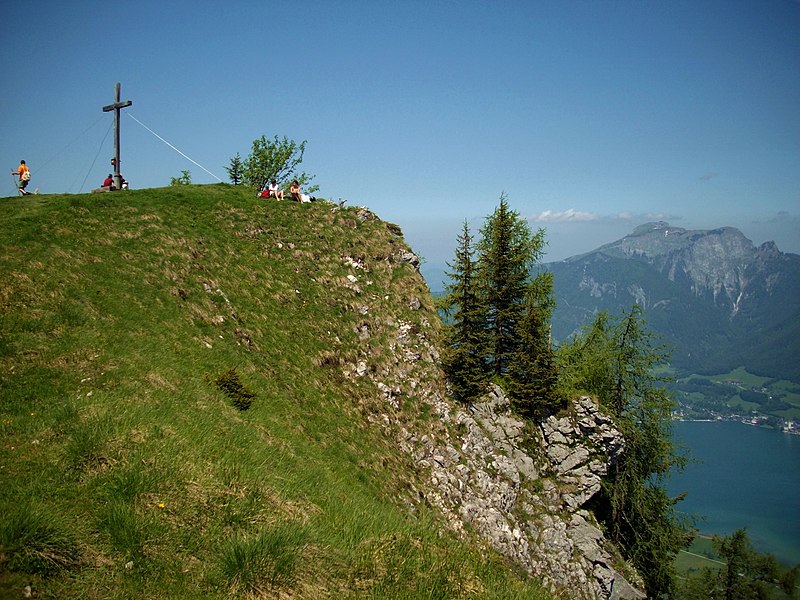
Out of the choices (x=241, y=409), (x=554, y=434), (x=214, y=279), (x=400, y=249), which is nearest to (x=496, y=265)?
(x=400, y=249)

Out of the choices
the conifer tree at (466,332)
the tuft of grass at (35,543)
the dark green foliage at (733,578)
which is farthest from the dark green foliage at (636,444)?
the tuft of grass at (35,543)

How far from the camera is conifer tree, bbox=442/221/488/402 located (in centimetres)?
3153

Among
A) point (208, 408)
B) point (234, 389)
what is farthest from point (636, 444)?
point (208, 408)

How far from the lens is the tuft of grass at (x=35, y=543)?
6660 mm

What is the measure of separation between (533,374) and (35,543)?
2921 cm

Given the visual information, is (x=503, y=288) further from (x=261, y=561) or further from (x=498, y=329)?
(x=261, y=561)

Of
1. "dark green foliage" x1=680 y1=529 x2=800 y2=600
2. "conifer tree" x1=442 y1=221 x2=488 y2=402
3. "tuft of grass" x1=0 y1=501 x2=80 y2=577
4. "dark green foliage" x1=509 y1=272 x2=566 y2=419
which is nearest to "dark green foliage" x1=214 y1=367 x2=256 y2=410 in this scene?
"tuft of grass" x1=0 y1=501 x2=80 y2=577

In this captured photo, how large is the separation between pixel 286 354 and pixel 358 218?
18.7 m

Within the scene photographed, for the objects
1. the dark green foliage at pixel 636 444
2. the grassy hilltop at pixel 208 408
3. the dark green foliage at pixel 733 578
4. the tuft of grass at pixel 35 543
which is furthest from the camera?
the dark green foliage at pixel 733 578

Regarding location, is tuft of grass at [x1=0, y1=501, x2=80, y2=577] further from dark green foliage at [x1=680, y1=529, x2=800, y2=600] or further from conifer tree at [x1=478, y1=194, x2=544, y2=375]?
dark green foliage at [x1=680, y1=529, x2=800, y2=600]

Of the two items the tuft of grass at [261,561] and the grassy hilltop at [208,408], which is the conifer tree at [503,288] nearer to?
the grassy hilltop at [208,408]

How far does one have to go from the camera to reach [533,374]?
Answer: 105ft

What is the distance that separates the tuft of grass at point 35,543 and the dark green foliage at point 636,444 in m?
32.3

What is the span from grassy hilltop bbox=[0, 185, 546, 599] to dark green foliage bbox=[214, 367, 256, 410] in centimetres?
9
